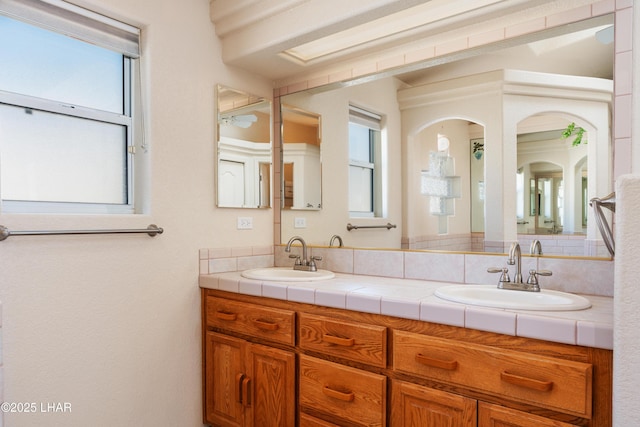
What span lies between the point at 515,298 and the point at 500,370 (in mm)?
425

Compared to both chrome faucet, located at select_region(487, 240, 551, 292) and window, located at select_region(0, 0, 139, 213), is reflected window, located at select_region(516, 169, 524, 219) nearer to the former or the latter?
chrome faucet, located at select_region(487, 240, 551, 292)

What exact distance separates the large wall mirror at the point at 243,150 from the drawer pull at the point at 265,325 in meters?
0.75

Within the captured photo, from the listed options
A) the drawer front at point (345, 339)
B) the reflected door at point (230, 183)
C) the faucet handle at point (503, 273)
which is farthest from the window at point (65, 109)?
the faucet handle at point (503, 273)

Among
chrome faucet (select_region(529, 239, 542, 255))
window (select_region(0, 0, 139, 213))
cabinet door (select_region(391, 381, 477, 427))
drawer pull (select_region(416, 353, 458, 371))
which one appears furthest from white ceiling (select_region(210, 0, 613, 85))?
cabinet door (select_region(391, 381, 477, 427))

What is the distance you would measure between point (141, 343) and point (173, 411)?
43 centimetres

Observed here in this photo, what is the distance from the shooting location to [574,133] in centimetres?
168

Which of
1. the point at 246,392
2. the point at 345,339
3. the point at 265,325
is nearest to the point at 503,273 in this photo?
the point at 345,339

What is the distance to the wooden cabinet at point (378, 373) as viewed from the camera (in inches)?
46.5

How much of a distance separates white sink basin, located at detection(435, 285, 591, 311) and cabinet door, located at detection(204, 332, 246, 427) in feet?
3.49

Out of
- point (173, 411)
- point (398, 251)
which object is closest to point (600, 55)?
point (398, 251)

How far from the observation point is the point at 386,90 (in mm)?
2215

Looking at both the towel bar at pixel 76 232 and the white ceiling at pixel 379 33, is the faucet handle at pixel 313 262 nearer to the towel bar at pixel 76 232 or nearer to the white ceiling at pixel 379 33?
the towel bar at pixel 76 232

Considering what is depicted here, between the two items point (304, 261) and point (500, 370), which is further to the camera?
point (304, 261)

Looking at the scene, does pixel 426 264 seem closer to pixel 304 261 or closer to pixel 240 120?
pixel 304 261
